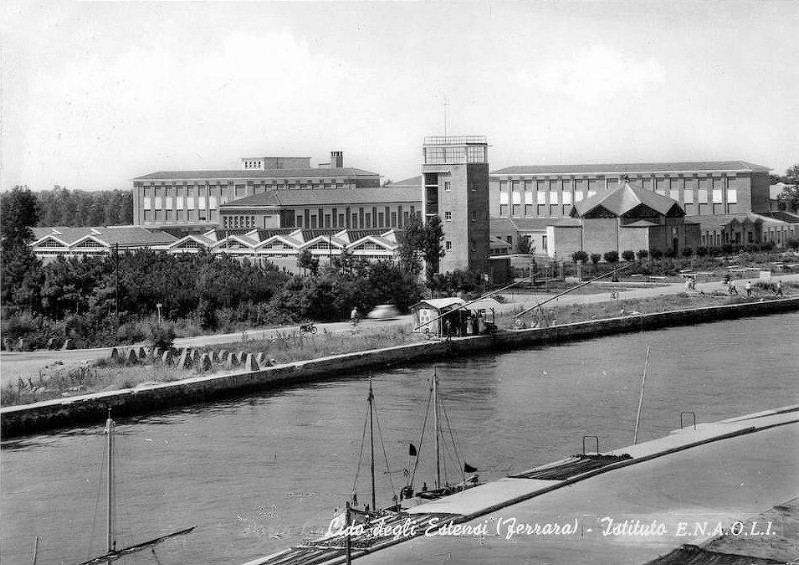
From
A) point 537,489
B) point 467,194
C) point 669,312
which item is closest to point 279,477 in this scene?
point 537,489

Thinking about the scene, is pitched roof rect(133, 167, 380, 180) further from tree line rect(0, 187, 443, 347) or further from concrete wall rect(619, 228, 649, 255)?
tree line rect(0, 187, 443, 347)

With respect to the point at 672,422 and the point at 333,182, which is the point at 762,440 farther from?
the point at 333,182

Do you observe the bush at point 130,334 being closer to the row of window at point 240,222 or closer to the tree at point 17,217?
the tree at point 17,217

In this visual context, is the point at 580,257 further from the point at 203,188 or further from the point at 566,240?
the point at 203,188

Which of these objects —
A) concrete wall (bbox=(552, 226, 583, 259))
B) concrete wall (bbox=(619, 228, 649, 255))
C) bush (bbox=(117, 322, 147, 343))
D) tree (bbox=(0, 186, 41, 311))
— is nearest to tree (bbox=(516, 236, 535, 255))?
concrete wall (bbox=(552, 226, 583, 259))

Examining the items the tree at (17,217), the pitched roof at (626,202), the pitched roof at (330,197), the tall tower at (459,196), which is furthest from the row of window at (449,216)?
the tree at (17,217)

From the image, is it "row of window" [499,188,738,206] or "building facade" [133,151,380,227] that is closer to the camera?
"row of window" [499,188,738,206]
